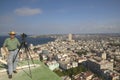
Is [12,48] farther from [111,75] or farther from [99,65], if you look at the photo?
[99,65]

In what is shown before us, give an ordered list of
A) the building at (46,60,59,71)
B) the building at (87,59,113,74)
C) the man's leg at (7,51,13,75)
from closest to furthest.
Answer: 1. the man's leg at (7,51,13,75)
2. the building at (46,60,59,71)
3. the building at (87,59,113,74)

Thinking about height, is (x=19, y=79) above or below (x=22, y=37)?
below

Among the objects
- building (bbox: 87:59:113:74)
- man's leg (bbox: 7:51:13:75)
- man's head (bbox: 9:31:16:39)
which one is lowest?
building (bbox: 87:59:113:74)

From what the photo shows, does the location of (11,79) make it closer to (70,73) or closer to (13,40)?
(13,40)

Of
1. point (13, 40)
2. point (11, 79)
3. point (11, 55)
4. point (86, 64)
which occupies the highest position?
point (13, 40)

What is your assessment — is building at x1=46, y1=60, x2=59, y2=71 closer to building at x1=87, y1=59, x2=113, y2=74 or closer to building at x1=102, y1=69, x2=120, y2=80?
building at x1=87, y1=59, x2=113, y2=74

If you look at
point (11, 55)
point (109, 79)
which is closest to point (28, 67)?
point (11, 55)

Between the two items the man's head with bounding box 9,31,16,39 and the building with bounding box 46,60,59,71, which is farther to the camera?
the building with bounding box 46,60,59,71

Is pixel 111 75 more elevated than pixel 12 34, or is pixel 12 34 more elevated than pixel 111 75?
pixel 12 34

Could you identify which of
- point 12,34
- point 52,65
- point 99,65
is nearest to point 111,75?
point 99,65

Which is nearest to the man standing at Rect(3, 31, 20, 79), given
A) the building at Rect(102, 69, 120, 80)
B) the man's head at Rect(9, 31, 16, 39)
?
the man's head at Rect(9, 31, 16, 39)

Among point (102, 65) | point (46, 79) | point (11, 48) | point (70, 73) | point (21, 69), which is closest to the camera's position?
point (46, 79)
